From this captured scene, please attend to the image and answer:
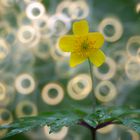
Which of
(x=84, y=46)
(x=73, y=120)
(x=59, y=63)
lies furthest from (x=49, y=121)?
(x=59, y=63)

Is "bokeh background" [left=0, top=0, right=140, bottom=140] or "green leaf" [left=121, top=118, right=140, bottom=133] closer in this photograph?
"green leaf" [left=121, top=118, right=140, bottom=133]

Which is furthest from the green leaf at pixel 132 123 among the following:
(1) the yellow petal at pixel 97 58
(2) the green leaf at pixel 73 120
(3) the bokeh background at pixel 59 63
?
(3) the bokeh background at pixel 59 63

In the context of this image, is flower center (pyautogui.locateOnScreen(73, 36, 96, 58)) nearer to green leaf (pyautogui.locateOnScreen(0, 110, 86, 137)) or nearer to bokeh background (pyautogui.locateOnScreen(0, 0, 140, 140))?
green leaf (pyautogui.locateOnScreen(0, 110, 86, 137))

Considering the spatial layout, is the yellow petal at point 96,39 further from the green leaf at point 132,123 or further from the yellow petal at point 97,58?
the green leaf at point 132,123

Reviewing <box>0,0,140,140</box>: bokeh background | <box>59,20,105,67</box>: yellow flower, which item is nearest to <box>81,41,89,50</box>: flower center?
<box>59,20,105,67</box>: yellow flower

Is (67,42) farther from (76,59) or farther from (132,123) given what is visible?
(132,123)

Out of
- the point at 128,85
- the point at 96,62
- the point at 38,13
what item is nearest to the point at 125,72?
the point at 128,85
